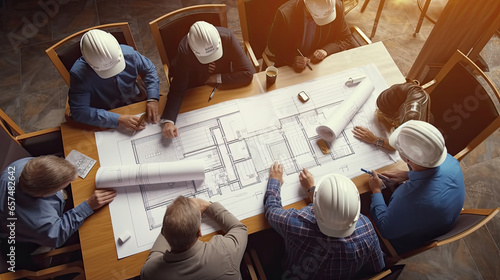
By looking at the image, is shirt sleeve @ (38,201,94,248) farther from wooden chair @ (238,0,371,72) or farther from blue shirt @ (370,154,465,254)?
blue shirt @ (370,154,465,254)

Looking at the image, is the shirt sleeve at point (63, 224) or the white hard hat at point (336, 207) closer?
the white hard hat at point (336, 207)

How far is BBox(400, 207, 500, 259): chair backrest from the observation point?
1.71 m

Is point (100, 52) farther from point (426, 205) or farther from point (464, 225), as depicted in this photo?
point (464, 225)

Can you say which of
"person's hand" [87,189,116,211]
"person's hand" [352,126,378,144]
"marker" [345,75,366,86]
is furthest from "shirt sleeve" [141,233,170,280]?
"marker" [345,75,366,86]

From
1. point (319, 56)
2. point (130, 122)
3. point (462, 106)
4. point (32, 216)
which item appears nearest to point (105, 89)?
point (130, 122)

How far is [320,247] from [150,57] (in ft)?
9.14

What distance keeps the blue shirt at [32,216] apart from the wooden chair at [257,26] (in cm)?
167

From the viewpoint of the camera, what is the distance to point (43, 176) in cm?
165

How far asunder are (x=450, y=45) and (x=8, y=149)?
3426 millimetres

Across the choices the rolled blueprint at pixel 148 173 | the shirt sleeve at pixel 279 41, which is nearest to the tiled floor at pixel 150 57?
the shirt sleeve at pixel 279 41

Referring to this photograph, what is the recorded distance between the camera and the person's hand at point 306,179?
191 cm

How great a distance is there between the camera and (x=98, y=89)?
85.7 inches

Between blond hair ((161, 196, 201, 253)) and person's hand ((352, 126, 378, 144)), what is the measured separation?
116 centimetres

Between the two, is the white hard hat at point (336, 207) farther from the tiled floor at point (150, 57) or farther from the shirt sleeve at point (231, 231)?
the tiled floor at point (150, 57)
